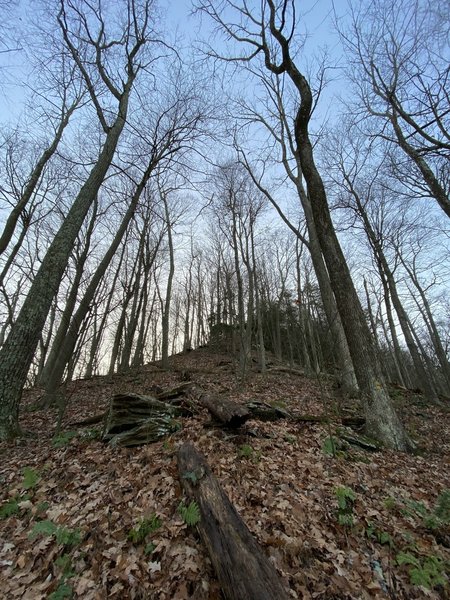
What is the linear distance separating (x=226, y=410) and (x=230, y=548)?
273 cm

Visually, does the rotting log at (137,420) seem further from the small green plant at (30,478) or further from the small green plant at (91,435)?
the small green plant at (30,478)

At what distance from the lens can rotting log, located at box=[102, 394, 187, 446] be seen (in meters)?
4.84

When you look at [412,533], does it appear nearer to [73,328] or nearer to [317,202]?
[317,202]

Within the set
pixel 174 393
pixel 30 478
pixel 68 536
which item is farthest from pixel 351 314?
pixel 30 478

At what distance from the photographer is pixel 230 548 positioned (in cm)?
237

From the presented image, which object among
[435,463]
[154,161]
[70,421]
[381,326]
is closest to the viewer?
[435,463]

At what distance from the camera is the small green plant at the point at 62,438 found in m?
4.83

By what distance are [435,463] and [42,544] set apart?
5.82m

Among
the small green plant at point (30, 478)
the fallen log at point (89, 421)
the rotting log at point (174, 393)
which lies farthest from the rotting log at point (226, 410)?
the small green plant at point (30, 478)

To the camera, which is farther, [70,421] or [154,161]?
[154,161]

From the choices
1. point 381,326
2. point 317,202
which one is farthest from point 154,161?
point 381,326

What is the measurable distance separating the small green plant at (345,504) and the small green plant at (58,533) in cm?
286

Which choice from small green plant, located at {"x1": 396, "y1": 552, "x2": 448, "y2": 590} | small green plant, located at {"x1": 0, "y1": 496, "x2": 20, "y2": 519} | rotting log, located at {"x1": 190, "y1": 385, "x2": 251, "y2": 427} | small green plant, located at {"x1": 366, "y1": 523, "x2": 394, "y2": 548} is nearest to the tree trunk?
small green plant, located at {"x1": 0, "y1": 496, "x2": 20, "y2": 519}

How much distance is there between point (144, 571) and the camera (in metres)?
2.48
